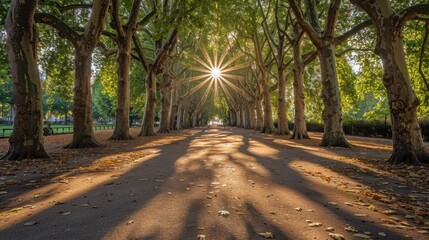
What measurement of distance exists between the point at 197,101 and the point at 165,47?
41.6 m

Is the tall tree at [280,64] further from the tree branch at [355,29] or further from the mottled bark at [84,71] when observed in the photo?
the mottled bark at [84,71]

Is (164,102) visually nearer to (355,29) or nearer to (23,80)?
(23,80)

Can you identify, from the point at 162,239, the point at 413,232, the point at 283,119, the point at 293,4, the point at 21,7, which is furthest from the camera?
the point at 283,119

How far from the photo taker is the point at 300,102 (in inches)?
761

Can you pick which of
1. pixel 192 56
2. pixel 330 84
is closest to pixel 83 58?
pixel 330 84

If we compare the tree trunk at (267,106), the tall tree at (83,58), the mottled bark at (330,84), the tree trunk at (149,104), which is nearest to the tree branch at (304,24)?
the mottled bark at (330,84)

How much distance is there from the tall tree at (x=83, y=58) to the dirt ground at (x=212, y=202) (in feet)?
16.3

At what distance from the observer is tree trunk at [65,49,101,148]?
37.9ft

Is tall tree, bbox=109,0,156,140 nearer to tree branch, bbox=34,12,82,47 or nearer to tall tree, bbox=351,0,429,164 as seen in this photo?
tree branch, bbox=34,12,82,47

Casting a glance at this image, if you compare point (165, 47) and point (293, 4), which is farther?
point (165, 47)

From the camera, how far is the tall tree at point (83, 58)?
1119 cm

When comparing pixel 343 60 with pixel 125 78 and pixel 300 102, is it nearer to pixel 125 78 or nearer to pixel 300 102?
pixel 300 102

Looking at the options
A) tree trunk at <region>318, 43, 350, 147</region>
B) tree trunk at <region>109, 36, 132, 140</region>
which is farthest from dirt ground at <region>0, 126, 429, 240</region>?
tree trunk at <region>109, 36, 132, 140</region>

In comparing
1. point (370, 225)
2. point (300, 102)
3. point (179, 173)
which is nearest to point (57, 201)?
point (179, 173)
